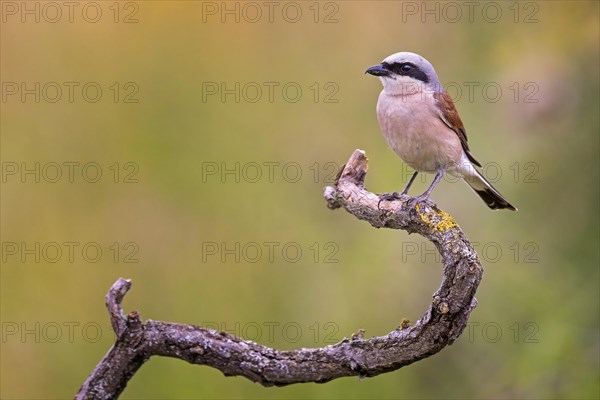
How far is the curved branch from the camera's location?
349cm

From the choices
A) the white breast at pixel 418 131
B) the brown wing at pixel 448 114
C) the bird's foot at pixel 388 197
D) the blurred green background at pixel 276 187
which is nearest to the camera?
the bird's foot at pixel 388 197

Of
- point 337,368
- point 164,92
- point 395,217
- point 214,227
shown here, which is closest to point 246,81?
point 164,92

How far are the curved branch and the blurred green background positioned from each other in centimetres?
178

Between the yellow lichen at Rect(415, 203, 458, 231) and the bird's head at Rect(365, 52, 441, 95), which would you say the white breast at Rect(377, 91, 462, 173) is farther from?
the yellow lichen at Rect(415, 203, 458, 231)

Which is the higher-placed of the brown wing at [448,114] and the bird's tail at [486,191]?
the brown wing at [448,114]

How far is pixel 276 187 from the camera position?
6406mm

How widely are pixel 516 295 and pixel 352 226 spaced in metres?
1.33

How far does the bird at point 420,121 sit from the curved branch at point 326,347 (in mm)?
921

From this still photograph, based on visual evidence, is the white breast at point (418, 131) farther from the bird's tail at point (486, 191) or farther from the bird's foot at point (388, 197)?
the bird's foot at point (388, 197)

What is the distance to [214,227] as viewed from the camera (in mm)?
6297

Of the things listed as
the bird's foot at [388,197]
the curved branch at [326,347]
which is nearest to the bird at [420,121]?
the bird's foot at [388,197]

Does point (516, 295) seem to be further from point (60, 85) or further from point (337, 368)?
point (60, 85)

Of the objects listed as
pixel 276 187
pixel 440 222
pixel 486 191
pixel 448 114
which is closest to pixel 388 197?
pixel 440 222

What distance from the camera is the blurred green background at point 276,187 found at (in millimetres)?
5473
